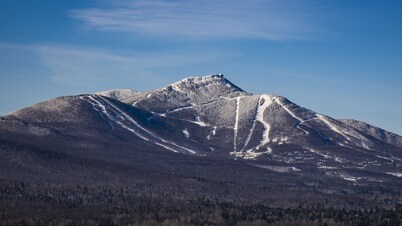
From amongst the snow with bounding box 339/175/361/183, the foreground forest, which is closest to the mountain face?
the snow with bounding box 339/175/361/183

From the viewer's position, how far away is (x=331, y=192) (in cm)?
12975

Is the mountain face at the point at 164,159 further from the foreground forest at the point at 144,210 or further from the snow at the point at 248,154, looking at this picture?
the foreground forest at the point at 144,210

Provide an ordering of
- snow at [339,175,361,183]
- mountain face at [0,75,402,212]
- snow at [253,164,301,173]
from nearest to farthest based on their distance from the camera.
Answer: mountain face at [0,75,402,212]
snow at [339,175,361,183]
snow at [253,164,301,173]

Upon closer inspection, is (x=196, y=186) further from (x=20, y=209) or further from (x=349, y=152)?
(x=349, y=152)

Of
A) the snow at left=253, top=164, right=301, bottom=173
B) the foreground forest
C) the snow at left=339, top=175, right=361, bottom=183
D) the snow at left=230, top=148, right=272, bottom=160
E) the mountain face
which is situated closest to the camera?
the foreground forest

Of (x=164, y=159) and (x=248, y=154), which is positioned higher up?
(x=248, y=154)

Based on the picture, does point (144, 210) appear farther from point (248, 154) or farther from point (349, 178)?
point (248, 154)

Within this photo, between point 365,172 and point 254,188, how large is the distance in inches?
1794

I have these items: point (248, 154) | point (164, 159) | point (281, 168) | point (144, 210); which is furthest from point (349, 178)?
point (144, 210)

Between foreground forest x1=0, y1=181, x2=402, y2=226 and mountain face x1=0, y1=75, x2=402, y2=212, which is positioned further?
mountain face x1=0, y1=75, x2=402, y2=212

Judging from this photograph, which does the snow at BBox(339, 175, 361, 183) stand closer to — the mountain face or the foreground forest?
the mountain face

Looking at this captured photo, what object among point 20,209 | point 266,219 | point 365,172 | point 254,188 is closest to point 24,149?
point 254,188

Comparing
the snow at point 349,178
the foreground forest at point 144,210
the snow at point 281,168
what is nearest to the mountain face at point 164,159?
the snow at point 281,168

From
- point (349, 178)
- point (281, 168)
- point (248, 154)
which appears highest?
point (248, 154)
